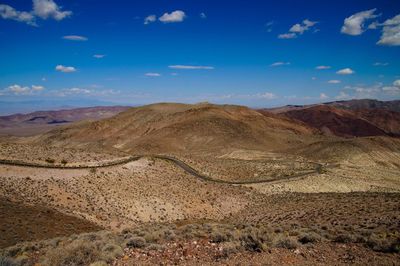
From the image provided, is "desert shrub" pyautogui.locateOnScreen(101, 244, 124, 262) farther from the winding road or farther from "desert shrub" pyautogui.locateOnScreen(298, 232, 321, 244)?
the winding road

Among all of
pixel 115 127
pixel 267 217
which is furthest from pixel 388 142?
pixel 115 127

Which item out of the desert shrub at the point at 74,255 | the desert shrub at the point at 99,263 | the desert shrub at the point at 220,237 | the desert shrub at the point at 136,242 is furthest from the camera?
the desert shrub at the point at 220,237

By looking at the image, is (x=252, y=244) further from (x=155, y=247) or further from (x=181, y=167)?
(x=181, y=167)

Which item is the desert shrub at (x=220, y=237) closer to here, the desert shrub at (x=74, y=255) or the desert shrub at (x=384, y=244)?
the desert shrub at (x=74, y=255)

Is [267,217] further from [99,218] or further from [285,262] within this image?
[285,262]

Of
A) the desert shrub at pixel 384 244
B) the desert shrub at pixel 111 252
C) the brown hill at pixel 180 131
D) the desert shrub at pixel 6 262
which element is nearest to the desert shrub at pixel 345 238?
the desert shrub at pixel 384 244
